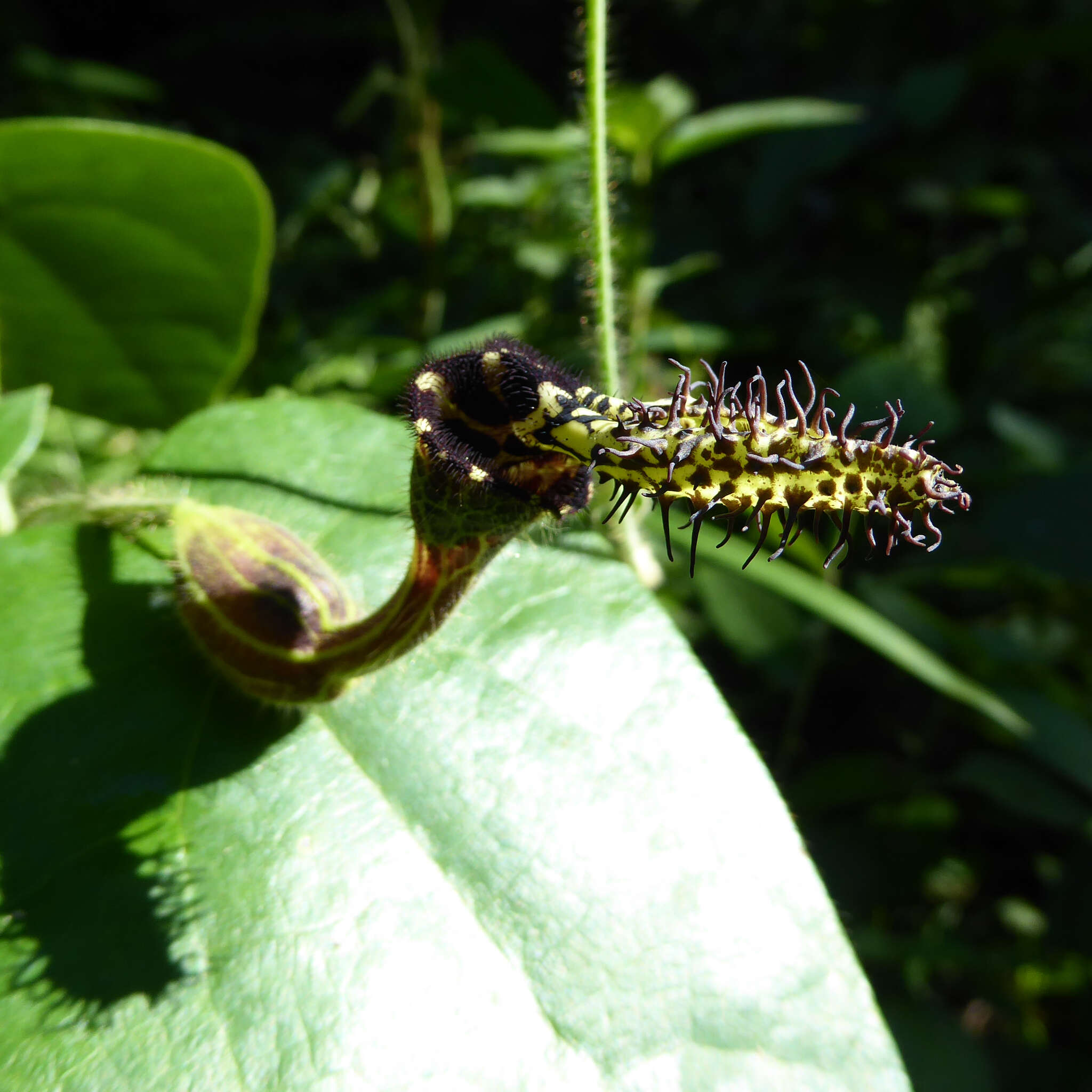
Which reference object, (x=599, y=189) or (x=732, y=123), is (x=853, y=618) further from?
(x=732, y=123)

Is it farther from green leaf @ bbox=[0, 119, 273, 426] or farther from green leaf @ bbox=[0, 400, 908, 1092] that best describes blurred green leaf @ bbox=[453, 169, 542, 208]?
green leaf @ bbox=[0, 400, 908, 1092]

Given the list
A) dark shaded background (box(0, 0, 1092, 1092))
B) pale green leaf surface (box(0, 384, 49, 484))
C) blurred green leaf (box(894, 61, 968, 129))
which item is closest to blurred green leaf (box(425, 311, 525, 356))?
dark shaded background (box(0, 0, 1092, 1092))

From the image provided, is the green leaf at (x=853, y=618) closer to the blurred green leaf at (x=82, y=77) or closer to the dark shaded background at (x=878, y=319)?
the dark shaded background at (x=878, y=319)

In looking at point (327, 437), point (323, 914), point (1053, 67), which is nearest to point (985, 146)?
point (1053, 67)

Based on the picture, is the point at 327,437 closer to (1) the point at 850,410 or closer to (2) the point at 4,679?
(2) the point at 4,679

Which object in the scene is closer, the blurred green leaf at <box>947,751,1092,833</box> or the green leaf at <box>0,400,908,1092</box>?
the green leaf at <box>0,400,908,1092</box>

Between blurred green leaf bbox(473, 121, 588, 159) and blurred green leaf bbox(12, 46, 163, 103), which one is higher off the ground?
blurred green leaf bbox(473, 121, 588, 159)
